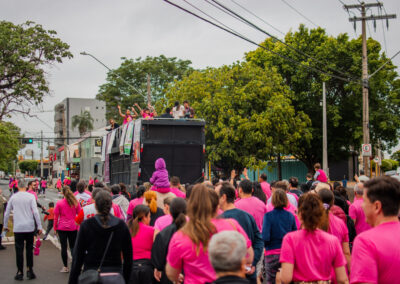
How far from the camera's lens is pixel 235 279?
291 cm

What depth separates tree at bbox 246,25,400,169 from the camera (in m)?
36.4

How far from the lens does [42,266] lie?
35.1 ft

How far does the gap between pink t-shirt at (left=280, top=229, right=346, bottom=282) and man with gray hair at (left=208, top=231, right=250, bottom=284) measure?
152 centimetres

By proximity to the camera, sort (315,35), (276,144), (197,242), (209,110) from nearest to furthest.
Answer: (197,242), (209,110), (276,144), (315,35)

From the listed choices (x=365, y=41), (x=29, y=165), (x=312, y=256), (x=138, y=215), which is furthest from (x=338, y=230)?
(x=29, y=165)

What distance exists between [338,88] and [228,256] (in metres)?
37.7

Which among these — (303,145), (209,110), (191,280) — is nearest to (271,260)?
(191,280)

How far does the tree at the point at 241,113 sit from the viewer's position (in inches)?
1223

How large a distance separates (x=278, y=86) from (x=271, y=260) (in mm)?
27903

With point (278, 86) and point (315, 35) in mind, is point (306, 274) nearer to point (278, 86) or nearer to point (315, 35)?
point (278, 86)

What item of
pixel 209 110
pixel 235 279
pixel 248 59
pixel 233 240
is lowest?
pixel 235 279

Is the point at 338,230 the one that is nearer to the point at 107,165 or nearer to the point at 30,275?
the point at 30,275

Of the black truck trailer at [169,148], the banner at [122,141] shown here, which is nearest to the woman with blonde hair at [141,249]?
the black truck trailer at [169,148]

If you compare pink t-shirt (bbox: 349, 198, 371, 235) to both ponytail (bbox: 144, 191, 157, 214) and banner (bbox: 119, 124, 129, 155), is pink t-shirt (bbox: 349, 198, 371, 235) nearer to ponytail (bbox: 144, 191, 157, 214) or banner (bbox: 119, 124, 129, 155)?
ponytail (bbox: 144, 191, 157, 214)
